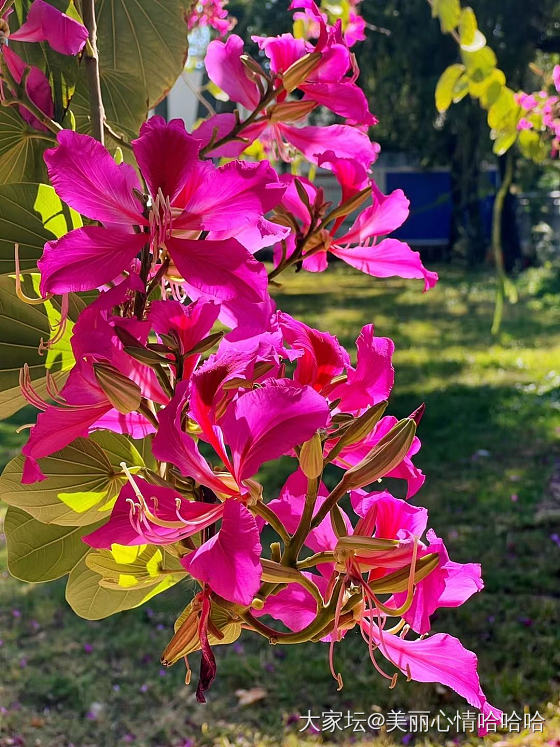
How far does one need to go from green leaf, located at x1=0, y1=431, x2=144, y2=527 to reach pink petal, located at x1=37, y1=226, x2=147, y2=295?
108 mm

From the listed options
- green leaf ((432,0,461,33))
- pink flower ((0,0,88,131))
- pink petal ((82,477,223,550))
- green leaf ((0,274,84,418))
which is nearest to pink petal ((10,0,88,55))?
pink flower ((0,0,88,131))

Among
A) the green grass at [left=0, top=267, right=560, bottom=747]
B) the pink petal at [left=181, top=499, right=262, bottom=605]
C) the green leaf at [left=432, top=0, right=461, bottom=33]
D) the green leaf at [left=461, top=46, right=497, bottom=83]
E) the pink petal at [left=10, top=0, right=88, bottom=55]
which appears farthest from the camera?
the green grass at [left=0, top=267, right=560, bottom=747]

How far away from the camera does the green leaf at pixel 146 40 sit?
63cm

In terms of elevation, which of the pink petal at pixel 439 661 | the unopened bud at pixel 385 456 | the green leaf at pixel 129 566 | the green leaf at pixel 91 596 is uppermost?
the unopened bud at pixel 385 456

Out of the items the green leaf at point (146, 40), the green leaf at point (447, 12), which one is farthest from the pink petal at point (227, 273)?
the green leaf at point (447, 12)

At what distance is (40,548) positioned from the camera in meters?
0.49

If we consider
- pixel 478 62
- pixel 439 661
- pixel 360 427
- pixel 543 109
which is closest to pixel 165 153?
pixel 360 427

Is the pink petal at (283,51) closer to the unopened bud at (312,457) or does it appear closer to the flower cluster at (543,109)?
the unopened bud at (312,457)

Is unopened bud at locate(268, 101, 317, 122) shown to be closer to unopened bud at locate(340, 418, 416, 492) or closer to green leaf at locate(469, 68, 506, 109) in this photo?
unopened bud at locate(340, 418, 416, 492)

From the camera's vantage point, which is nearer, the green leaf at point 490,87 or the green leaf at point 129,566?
the green leaf at point 129,566

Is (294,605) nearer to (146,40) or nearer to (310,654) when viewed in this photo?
(146,40)

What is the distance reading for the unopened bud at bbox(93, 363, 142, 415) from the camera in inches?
12.9

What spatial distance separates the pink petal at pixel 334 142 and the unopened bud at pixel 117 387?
18 centimetres

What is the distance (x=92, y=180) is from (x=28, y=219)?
0.41 ft
